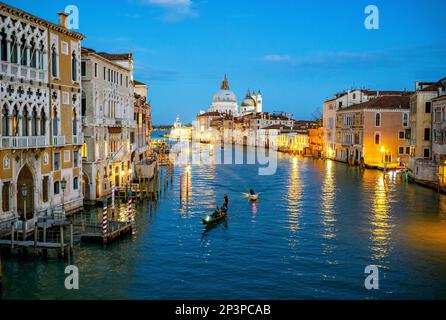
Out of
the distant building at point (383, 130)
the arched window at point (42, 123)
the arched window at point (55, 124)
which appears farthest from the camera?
the distant building at point (383, 130)

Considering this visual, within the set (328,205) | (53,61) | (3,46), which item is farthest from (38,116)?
(328,205)

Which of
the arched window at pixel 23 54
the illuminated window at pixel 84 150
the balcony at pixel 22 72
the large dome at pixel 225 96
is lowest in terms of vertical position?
the illuminated window at pixel 84 150

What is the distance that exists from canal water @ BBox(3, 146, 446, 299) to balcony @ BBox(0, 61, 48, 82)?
609 cm

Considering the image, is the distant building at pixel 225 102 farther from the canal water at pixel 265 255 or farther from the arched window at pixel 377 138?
the canal water at pixel 265 255

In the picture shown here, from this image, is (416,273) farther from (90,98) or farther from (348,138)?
(348,138)

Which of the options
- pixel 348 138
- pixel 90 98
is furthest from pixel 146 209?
pixel 348 138

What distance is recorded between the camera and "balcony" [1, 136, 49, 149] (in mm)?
17047

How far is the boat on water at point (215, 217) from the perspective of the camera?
21188 millimetres

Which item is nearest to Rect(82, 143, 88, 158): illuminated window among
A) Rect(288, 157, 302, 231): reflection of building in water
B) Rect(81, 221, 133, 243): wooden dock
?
Rect(81, 221, 133, 243): wooden dock

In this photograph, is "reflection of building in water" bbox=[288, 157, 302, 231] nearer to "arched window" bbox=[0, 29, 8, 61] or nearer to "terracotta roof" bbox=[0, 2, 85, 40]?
"terracotta roof" bbox=[0, 2, 85, 40]

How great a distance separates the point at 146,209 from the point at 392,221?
11.2m

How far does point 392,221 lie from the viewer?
22.5 metres

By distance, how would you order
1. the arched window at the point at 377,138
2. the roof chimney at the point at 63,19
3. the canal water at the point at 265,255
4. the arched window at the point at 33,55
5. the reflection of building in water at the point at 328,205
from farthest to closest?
1. the arched window at the point at 377,138
2. the roof chimney at the point at 63,19
3. the reflection of building in water at the point at 328,205
4. the arched window at the point at 33,55
5. the canal water at the point at 265,255

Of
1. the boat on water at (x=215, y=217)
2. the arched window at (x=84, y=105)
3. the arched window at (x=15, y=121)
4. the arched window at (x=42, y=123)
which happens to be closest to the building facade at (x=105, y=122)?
the arched window at (x=84, y=105)
